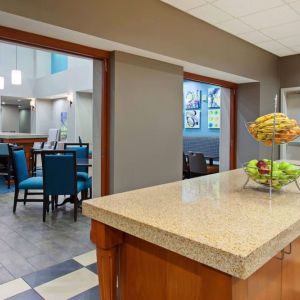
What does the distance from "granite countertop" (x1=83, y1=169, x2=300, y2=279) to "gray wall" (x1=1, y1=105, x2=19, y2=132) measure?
694 inches

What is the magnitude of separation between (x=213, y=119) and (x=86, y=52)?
15.1 ft

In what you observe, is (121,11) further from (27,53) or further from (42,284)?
(27,53)

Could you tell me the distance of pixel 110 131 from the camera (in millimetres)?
3225

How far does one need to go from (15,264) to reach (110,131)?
1572 mm

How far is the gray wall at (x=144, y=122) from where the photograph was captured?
320 centimetres

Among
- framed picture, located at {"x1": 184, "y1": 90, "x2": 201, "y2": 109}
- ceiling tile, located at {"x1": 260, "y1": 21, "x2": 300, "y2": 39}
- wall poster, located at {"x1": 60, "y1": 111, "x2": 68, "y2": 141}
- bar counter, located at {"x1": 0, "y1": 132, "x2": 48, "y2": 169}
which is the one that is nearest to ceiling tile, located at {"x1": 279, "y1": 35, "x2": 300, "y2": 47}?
A: ceiling tile, located at {"x1": 260, "y1": 21, "x2": 300, "y2": 39}

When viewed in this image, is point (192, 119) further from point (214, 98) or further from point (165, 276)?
point (165, 276)

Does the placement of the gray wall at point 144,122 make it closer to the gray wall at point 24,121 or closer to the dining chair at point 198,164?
the dining chair at point 198,164

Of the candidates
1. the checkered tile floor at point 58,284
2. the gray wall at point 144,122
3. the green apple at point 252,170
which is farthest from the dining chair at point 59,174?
the green apple at point 252,170

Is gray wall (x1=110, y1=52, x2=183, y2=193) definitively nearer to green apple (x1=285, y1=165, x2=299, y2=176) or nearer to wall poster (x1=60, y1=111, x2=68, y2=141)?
green apple (x1=285, y1=165, x2=299, y2=176)

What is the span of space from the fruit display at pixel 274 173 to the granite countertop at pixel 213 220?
76mm

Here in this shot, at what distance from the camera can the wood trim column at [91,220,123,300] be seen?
1250 mm

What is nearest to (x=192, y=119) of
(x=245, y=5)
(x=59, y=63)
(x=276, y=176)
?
(x=245, y=5)

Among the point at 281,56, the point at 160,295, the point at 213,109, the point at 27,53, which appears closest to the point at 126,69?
the point at 160,295
